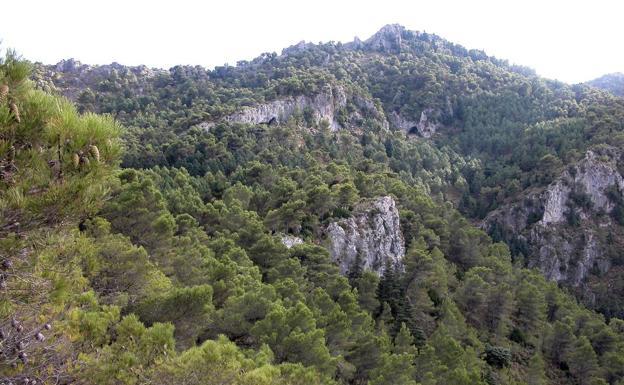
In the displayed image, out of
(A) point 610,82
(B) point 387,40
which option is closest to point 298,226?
(B) point 387,40

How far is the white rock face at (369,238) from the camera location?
34125 millimetres

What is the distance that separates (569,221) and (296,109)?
39.0m

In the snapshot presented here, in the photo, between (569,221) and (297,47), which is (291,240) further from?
(297,47)

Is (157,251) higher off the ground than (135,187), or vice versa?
(135,187)

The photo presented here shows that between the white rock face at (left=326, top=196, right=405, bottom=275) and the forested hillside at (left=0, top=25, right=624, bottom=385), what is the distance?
0.16m

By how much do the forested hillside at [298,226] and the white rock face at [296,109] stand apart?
0.34 metres

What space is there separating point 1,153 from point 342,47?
126786 millimetres

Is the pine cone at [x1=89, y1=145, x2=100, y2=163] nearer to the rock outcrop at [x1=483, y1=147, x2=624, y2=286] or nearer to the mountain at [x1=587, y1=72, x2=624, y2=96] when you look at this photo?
the rock outcrop at [x1=483, y1=147, x2=624, y2=286]

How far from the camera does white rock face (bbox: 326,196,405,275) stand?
34.1m

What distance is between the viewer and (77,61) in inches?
3526

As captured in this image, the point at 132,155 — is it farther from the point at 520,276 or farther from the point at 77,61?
the point at 77,61

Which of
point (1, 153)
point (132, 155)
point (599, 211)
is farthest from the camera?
point (599, 211)

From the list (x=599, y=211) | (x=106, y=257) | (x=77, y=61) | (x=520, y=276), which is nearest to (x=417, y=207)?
(x=520, y=276)

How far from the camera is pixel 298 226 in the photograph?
32.6 metres
